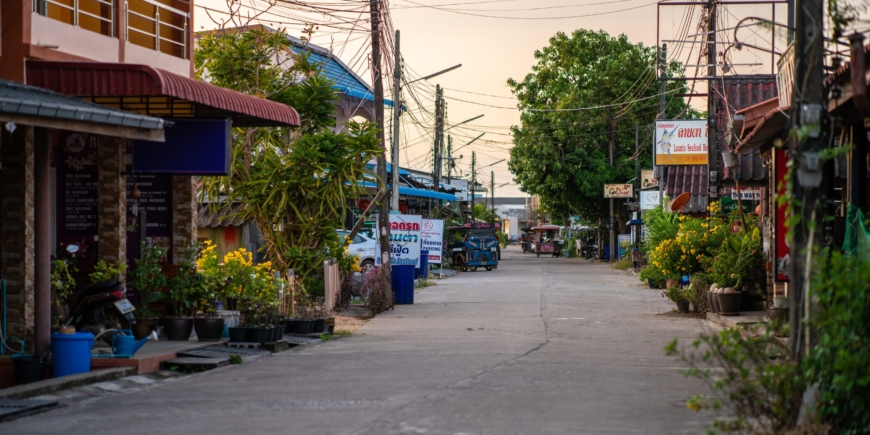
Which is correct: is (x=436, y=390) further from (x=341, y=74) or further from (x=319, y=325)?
(x=341, y=74)

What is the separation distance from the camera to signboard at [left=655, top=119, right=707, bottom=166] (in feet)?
106

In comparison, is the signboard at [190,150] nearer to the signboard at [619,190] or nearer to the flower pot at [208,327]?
the flower pot at [208,327]

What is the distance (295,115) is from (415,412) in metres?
9.05

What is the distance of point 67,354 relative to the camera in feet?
38.0

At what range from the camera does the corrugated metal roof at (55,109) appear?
9641 millimetres

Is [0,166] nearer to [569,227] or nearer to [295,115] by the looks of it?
[295,115]

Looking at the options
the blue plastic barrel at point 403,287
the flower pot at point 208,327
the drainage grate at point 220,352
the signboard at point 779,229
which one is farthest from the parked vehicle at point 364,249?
the drainage grate at point 220,352

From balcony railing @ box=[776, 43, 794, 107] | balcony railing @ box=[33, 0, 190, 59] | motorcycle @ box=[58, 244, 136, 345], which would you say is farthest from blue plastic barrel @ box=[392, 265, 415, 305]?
balcony railing @ box=[776, 43, 794, 107]

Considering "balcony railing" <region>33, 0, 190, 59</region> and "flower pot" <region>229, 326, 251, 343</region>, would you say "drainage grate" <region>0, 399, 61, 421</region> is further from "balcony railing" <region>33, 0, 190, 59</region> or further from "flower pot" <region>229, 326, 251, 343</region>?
"balcony railing" <region>33, 0, 190, 59</region>

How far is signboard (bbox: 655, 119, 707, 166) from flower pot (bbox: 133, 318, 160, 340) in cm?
2089

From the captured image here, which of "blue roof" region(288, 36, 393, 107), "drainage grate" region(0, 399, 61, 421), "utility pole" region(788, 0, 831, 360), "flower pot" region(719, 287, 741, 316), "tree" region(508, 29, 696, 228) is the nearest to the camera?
"utility pole" region(788, 0, 831, 360)

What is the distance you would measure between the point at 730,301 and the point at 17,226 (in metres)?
12.9

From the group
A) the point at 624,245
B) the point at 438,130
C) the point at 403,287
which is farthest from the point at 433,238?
the point at 624,245

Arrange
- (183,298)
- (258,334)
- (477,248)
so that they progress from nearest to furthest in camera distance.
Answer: (258,334) < (183,298) < (477,248)
